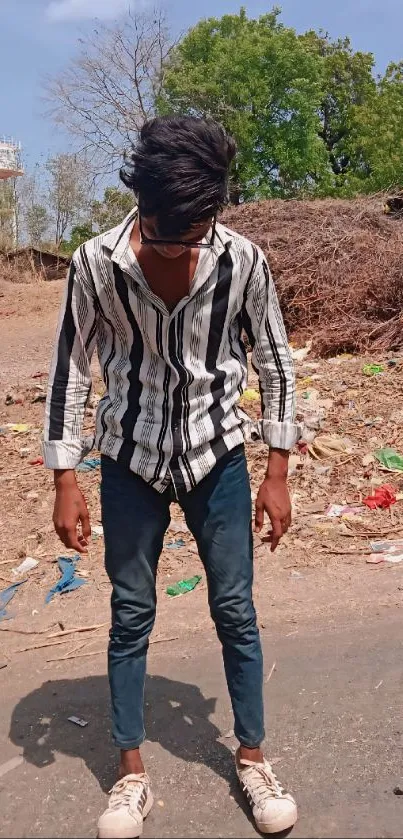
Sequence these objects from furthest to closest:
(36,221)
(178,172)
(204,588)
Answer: (36,221) < (204,588) < (178,172)

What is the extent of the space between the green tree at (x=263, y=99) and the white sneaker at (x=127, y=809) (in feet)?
91.1

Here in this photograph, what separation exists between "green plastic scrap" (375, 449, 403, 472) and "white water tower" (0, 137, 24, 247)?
30.6 m

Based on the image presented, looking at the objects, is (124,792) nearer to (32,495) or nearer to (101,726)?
(101,726)

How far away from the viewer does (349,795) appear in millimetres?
2391

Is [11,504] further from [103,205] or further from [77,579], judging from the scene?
[103,205]

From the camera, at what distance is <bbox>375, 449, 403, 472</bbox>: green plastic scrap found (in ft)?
18.1

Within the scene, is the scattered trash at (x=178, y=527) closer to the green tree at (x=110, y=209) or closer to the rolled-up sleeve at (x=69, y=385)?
the rolled-up sleeve at (x=69, y=385)

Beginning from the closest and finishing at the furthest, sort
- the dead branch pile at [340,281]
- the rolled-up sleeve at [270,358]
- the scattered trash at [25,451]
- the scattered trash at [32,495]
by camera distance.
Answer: the rolled-up sleeve at [270,358] → the scattered trash at [32,495] → the scattered trash at [25,451] → the dead branch pile at [340,281]

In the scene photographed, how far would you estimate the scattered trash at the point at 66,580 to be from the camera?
4074mm

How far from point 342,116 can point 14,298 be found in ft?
80.6

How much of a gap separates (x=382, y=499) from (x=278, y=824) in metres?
3.03

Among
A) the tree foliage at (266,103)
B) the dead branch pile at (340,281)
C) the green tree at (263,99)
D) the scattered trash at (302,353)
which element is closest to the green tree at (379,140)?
the tree foliage at (266,103)

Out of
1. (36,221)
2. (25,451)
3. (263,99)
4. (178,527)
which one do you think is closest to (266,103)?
(263,99)

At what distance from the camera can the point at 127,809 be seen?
225 centimetres
